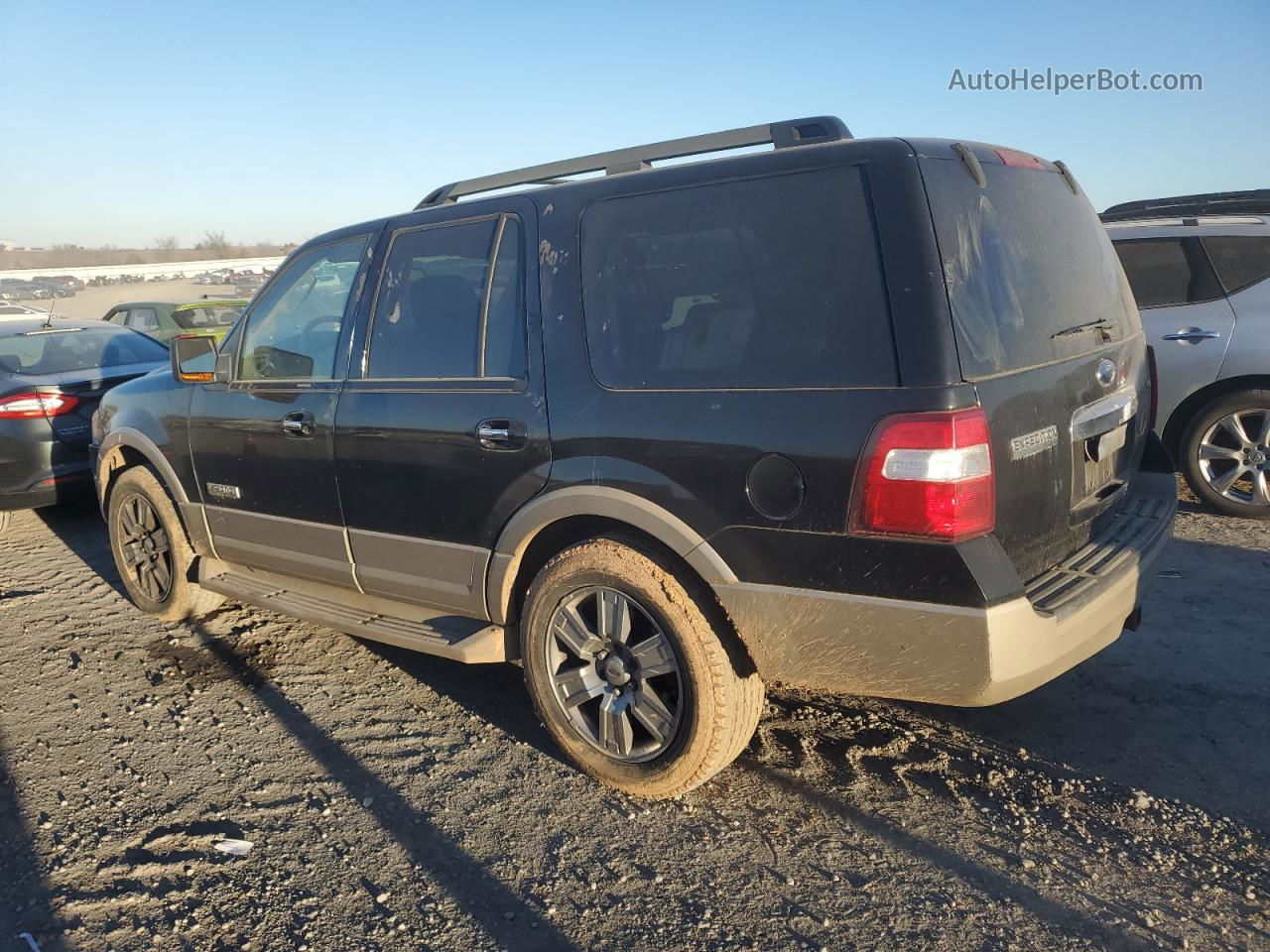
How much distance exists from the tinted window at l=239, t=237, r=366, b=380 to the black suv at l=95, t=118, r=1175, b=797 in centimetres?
3

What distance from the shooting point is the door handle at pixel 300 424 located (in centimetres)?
390

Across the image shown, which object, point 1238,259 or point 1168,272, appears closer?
point 1238,259

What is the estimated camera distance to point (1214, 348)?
574cm

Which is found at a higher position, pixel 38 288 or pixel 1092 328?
pixel 38 288

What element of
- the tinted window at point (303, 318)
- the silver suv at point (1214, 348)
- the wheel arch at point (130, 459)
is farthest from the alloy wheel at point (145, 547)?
the silver suv at point (1214, 348)

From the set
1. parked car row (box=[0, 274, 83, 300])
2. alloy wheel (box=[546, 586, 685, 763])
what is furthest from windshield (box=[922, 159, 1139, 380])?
parked car row (box=[0, 274, 83, 300])

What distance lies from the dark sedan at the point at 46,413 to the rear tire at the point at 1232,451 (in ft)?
24.7

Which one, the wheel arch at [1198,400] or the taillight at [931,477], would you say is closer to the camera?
the taillight at [931,477]

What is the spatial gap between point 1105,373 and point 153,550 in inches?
183

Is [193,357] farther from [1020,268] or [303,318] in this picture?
[1020,268]

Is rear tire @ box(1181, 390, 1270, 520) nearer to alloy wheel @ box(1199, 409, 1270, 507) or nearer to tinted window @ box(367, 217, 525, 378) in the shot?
alloy wheel @ box(1199, 409, 1270, 507)

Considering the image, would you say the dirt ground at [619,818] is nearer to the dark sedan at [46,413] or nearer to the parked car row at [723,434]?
the parked car row at [723,434]

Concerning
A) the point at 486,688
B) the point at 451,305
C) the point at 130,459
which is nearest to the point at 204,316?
the point at 130,459

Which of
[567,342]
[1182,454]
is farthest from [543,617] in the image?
[1182,454]
